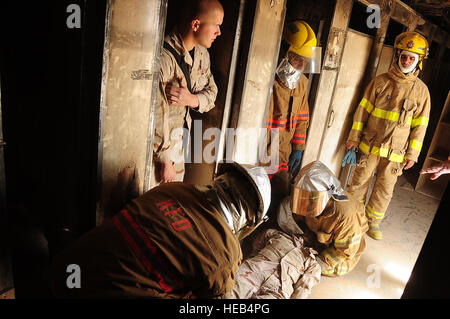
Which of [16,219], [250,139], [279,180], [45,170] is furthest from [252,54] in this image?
[16,219]

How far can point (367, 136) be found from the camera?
181 inches

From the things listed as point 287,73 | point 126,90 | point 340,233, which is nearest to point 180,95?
point 126,90

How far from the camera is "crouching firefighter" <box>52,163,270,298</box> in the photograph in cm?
152

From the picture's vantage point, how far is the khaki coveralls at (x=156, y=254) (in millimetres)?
1517

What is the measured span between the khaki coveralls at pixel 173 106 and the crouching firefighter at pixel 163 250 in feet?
2.01

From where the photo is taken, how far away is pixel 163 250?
158 cm

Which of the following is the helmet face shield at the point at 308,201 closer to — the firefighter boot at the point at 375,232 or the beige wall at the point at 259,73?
the beige wall at the point at 259,73

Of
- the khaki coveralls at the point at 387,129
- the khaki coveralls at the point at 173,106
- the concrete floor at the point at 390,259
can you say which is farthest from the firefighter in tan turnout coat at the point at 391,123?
the khaki coveralls at the point at 173,106

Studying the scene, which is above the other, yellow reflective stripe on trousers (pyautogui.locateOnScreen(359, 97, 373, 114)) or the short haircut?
the short haircut

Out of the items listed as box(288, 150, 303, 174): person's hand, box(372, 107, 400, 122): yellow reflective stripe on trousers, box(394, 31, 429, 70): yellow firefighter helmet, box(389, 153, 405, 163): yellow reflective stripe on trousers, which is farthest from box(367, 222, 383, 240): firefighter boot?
box(394, 31, 429, 70): yellow firefighter helmet

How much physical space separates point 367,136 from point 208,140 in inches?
103

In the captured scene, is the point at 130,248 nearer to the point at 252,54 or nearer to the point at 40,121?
the point at 40,121

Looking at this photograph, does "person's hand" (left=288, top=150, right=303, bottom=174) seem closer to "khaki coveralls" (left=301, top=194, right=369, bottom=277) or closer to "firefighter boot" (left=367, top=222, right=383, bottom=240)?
"khaki coveralls" (left=301, top=194, right=369, bottom=277)

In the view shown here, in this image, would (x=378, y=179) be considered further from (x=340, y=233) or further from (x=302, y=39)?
(x=302, y=39)
